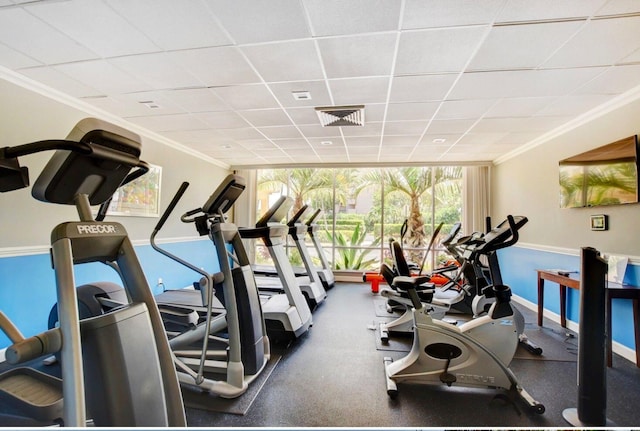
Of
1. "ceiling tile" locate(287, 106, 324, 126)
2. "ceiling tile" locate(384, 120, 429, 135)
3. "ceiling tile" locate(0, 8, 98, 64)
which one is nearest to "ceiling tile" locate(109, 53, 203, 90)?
"ceiling tile" locate(0, 8, 98, 64)

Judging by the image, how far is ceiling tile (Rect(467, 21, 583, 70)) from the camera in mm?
2076

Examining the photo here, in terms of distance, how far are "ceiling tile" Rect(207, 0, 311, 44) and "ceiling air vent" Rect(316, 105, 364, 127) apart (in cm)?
138

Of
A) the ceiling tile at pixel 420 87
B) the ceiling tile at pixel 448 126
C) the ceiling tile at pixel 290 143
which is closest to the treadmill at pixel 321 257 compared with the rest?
the ceiling tile at pixel 290 143

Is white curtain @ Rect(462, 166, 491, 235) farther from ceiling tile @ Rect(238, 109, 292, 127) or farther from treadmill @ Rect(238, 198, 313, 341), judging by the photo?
treadmill @ Rect(238, 198, 313, 341)

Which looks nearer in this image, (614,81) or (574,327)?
(614,81)

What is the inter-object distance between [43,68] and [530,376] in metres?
4.79

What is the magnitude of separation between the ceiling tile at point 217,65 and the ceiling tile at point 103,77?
0.60 m

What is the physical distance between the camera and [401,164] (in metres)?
6.52

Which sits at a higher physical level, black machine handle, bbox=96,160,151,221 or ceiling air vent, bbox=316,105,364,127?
ceiling air vent, bbox=316,105,364,127

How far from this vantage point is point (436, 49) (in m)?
2.35

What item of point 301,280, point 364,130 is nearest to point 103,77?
point 364,130

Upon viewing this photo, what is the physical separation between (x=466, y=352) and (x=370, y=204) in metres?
4.94

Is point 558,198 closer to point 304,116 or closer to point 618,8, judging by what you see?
point 618,8

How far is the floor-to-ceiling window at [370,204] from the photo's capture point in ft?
22.2
